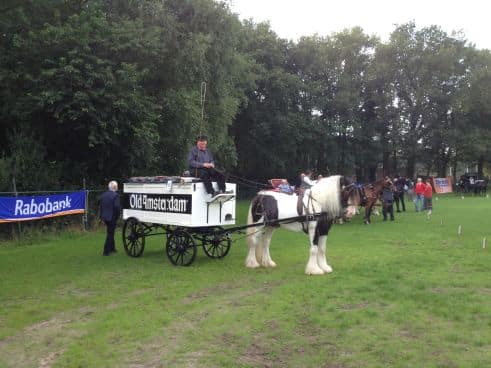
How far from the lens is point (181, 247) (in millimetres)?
10555

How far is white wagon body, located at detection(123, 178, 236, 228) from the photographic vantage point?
9.88 meters

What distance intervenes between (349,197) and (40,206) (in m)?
10.4

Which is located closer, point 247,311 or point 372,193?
point 247,311

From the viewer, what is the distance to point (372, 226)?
18.6 metres

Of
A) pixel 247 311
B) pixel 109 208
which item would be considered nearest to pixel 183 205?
pixel 109 208

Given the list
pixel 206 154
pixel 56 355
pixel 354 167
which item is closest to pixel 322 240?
pixel 206 154

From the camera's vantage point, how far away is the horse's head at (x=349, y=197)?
9500 millimetres

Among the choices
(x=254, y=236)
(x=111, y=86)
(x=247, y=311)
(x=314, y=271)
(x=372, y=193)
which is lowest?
(x=247, y=311)

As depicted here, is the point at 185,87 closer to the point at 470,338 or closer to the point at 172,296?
the point at 172,296

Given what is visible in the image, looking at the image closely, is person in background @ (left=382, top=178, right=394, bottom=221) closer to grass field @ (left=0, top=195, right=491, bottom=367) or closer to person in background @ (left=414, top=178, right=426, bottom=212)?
person in background @ (left=414, top=178, right=426, bottom=212)

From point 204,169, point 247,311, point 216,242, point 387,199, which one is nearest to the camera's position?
point 247,311

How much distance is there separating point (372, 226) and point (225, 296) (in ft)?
39.2

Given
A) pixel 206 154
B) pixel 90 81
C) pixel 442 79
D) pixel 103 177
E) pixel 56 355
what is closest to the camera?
pixel 56 355

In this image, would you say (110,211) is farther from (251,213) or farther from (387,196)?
(387,196)
